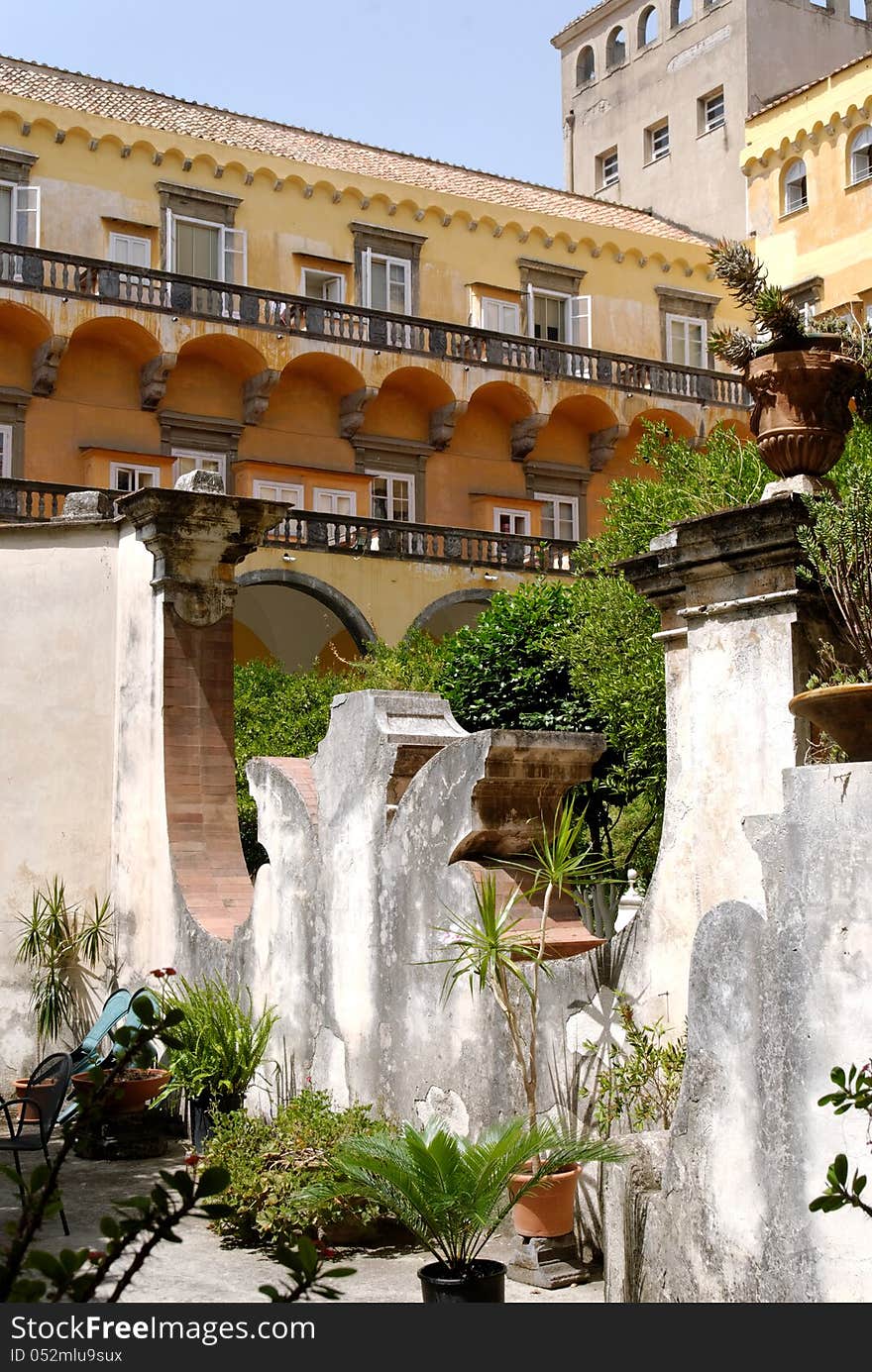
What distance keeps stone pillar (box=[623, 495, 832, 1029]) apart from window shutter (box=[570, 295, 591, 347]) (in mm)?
28203

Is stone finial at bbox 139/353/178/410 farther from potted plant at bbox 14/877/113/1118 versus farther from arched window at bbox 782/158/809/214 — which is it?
potted plant at bbox 14/877/113/1118

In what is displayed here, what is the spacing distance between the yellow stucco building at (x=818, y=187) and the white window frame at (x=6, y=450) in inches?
600

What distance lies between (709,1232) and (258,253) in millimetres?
26862

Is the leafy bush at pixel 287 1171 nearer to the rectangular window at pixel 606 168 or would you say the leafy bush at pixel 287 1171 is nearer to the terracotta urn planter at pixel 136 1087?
the terracotta urn planter at pixel 136 1087

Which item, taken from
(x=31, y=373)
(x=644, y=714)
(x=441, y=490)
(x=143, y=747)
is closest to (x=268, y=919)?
(x=143, y=747)

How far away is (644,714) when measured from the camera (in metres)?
13.0

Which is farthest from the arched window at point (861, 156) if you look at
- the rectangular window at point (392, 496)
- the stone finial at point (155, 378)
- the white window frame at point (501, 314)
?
the stone finial at point (155, 378)

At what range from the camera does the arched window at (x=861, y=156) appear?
1233 inches

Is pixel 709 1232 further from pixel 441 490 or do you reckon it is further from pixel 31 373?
pixel 441 490

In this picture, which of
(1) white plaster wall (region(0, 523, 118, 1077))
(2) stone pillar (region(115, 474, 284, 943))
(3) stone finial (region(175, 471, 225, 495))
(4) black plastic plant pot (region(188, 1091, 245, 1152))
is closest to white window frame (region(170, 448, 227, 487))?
(1) white plaster wall (region(0, 523, 118, 1077))

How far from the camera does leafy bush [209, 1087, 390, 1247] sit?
21.4 feet

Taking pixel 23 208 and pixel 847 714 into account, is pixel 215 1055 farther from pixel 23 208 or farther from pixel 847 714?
pixel 23 208

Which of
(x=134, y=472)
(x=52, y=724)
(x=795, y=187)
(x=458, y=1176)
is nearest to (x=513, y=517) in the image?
(x=134, y=472)

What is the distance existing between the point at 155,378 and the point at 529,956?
22428 millimetres
